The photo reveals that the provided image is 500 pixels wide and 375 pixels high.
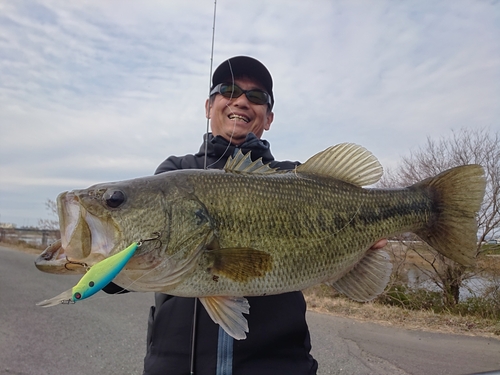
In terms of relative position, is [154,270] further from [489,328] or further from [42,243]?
[42,243]

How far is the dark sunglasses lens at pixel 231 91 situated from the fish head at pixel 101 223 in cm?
130

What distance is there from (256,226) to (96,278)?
85 cm

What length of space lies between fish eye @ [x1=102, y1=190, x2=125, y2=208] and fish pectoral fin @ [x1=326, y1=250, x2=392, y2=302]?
1.39 m

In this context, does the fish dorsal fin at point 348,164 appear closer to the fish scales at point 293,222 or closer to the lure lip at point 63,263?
the fish scales at point 293,222

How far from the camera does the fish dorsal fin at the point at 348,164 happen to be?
2527mm

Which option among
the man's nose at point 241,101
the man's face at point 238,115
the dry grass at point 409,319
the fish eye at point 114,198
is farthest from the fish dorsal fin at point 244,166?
the dry grass at point 409,319

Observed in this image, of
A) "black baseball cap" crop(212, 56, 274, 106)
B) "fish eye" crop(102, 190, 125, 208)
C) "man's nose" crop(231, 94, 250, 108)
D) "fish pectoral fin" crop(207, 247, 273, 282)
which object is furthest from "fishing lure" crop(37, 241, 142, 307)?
"black baseball cap" crop(212, 56, 274, 106)

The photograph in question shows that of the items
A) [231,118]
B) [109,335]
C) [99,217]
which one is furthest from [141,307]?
[99,217]

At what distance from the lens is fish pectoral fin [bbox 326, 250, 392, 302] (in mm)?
2422

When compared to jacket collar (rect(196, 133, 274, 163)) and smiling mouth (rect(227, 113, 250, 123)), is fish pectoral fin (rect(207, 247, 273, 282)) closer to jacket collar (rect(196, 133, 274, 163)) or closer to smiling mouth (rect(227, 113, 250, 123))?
jacket collar (rect(196, 133, 274, 163))

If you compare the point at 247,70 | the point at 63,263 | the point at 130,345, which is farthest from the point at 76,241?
the point at 130,345

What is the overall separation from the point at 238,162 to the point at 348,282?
107 cm

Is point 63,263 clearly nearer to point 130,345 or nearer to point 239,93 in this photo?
point 239,93

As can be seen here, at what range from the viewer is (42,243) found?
2998 centimetres
